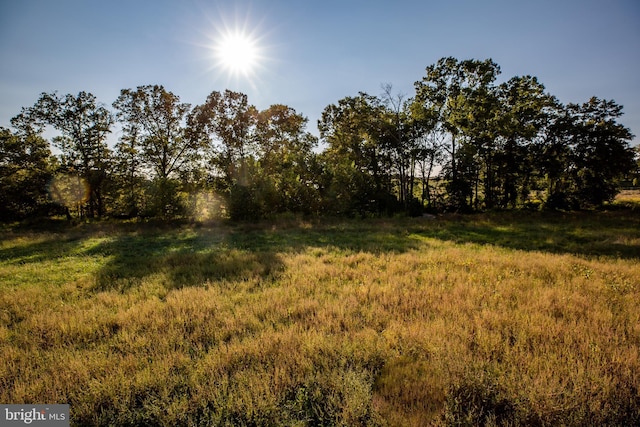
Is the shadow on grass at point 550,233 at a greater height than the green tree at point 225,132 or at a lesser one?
lesser

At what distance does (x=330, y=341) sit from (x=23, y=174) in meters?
42.1

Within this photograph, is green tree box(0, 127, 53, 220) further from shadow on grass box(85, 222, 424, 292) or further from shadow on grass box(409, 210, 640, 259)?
shadow on grass box(409, 210, 640, 259)

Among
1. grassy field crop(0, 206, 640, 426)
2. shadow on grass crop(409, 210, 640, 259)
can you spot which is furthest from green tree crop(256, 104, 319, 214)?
grassy field crop(0, 206, 640, 426)

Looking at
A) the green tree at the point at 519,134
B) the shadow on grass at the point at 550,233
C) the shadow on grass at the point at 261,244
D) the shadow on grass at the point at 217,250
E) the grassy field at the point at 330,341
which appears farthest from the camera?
the green tree at the point at 519,134

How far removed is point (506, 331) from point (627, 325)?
7.99ft

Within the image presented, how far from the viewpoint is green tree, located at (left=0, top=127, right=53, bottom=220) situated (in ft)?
97.8

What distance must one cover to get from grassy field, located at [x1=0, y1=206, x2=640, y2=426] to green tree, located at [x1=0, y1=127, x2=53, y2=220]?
93.3ft

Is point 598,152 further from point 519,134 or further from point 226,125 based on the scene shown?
point 226,125

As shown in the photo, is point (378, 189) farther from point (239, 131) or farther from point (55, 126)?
point (55, 126)

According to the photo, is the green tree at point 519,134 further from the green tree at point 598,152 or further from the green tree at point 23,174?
the green tree at point 23,174

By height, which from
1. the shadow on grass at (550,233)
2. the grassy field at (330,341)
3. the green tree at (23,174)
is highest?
the green tree at (23,174)

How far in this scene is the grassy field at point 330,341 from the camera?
11.2 ft

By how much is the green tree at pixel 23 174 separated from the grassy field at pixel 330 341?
93.3ft

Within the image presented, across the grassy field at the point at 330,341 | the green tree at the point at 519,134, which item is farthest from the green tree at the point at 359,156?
the grassy field at the point at 330,341
